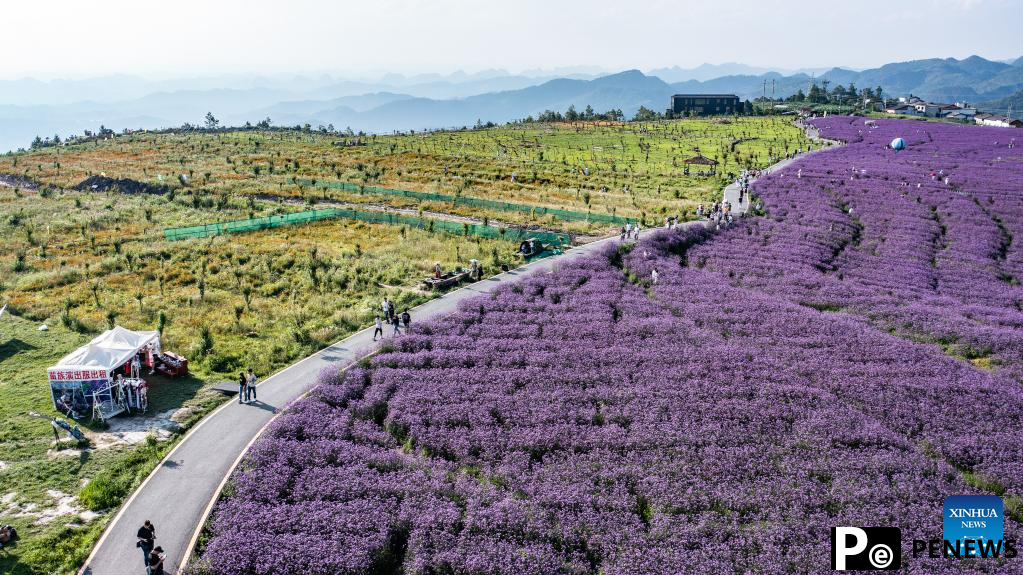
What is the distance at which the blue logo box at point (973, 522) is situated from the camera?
15.7 metres

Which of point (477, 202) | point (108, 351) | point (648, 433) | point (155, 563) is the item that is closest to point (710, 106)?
point (477, 202)

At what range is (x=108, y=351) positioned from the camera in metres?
24.9

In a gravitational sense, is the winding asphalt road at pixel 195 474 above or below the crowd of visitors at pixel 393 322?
below

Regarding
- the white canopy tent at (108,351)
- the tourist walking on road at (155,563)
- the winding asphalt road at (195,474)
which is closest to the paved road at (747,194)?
the winding asphalt road at (195,474)

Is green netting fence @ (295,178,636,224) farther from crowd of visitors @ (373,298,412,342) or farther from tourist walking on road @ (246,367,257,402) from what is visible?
tourist walking on road @ (246,367,257,402)

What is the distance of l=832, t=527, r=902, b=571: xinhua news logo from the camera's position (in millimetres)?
15023

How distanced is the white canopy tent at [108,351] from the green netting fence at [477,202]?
37469 mm

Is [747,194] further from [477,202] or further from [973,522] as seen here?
[973,522]

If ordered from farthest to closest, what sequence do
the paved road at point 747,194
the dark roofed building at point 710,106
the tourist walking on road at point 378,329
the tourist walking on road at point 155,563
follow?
the dark roofed building at point 710,106
the paved road at point 747,194
the tourist walking on road at point 378,329
the tourist walking on road at point 155,563

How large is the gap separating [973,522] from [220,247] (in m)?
50.2
